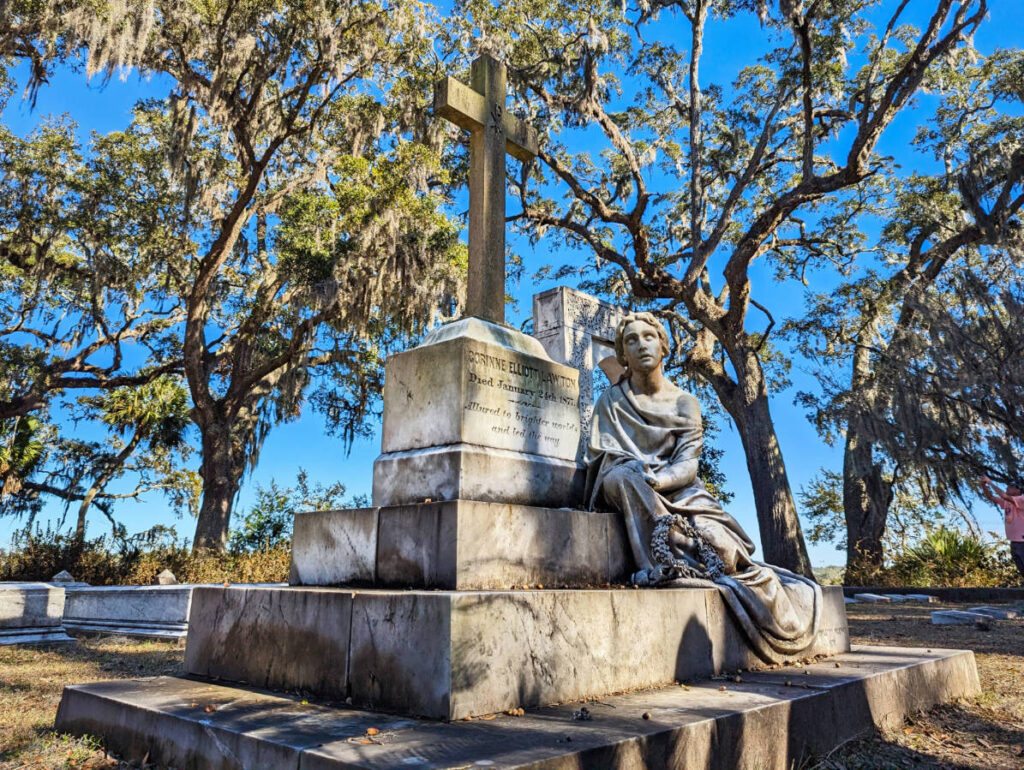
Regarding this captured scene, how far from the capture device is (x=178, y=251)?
48.6 feet

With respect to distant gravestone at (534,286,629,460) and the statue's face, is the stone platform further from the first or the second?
distant gravestone at (534,286,629,460)

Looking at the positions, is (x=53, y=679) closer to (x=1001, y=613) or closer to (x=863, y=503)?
(x=1001, y=613)

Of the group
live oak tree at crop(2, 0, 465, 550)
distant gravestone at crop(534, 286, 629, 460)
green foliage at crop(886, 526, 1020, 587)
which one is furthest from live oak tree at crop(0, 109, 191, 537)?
green foliage at crop(886, 526, 1020, 587)

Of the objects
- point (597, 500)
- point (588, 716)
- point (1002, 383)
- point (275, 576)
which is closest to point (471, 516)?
point (588, 716)

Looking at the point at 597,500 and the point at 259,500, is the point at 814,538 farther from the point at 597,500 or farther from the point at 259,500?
the point at 597,500

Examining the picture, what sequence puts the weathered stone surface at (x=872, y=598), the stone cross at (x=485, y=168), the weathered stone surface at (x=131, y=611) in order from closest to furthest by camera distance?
1. the stone cross at (x=485, y=168)
2. the weathered stone surface at (x=131, y=611)
3. the weathered stone surface at (x=872, y=598)

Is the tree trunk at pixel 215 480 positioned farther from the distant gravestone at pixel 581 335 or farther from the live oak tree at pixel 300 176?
the distant gravestone at pixel 581 335

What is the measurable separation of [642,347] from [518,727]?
9.75ft

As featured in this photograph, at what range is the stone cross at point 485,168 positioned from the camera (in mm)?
4766

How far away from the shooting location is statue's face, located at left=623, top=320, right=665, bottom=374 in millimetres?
4953

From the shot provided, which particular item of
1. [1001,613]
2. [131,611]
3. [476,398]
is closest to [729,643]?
[476,398]

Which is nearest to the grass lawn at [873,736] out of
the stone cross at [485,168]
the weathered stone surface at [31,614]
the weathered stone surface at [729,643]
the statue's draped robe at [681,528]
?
the weathered stone surface at [31,614]

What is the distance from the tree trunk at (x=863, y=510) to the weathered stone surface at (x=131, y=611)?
1352 centimetres

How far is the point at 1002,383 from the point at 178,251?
580 inches
